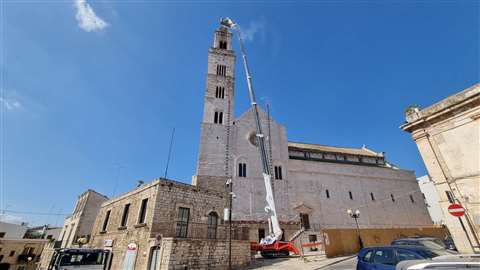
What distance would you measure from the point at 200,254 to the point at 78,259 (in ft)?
21.5

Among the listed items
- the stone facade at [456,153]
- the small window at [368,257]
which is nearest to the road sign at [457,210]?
the stone facade at [456,153]

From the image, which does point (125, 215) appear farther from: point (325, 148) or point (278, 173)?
point (325, 148)

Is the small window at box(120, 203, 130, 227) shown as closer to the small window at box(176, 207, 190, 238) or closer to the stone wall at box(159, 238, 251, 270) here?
the small window at box(176, 207, 190, 238)

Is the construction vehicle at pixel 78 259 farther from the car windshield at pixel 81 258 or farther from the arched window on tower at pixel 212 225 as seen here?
the arched window on tower at pixel 212 225

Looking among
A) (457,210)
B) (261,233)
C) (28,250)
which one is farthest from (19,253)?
(457,210)

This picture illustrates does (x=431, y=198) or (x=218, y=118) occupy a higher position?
(x=218, y=118)

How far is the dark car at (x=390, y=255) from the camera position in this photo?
6223 millimetres

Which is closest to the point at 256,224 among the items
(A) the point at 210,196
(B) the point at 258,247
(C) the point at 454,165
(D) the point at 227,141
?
(B) the point at 258,247

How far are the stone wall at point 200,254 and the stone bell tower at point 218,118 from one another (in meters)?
9.73

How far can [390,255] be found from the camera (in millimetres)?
6637

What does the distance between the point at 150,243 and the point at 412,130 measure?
58.6 feet

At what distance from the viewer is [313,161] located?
100 ft

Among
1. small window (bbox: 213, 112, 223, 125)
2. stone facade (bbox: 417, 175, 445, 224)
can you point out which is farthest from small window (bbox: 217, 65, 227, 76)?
stone facade (bbox: 417, 175, 445, 224)

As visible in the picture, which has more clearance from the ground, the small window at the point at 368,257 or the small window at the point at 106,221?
the small window at the point at 106,221
